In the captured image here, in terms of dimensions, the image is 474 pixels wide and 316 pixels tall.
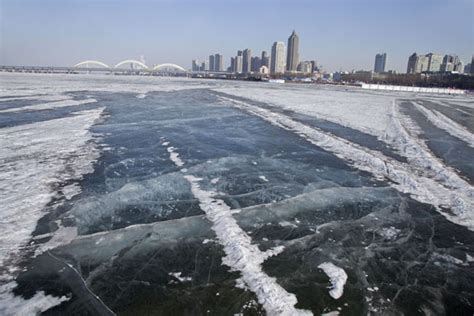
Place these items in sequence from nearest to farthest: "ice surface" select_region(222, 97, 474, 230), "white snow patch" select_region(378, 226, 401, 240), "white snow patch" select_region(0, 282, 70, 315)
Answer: "white snow patch" select_region(0, 282, 70, 315), "white snow patch" select_region(378, 226, 401, 240), "ice surface" select_region(222, 97, 474, 230)

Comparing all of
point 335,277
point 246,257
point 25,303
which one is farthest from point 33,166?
point 335,277

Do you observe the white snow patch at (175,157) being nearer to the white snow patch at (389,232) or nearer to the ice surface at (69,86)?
the white snow patch at (389,232)

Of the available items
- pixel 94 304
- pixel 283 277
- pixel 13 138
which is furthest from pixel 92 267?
pixel 13 138

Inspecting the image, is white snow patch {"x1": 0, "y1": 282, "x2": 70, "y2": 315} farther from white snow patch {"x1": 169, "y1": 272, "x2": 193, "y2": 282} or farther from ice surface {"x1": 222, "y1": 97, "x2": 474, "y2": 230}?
ice surface {"x1": 222, "y1": 97, "x2": 474, "y2": 230}

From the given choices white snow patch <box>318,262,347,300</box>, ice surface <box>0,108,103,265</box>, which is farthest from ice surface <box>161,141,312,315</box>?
ice surface <box>0,108,103,265</box>

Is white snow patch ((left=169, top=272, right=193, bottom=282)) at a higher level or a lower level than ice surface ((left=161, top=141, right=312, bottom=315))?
lower
